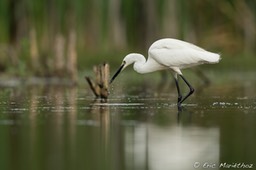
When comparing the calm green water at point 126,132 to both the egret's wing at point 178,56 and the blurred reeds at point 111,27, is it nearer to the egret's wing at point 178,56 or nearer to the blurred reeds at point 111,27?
the egret's wing at point 178,56

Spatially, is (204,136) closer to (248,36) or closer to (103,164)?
(103,164)

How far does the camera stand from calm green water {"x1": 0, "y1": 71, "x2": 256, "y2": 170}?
347 inches

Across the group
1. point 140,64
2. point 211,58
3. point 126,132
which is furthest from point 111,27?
point 126,132

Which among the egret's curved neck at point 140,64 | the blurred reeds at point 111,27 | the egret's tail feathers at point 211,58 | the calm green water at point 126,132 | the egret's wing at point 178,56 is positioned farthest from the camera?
the blurred reeds at point 111,27

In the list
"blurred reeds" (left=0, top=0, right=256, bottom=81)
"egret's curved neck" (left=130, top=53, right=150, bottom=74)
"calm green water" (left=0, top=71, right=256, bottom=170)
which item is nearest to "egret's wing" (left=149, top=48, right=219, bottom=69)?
"egret's curved neck" (left=130, top=53, right=150, bottom=74)

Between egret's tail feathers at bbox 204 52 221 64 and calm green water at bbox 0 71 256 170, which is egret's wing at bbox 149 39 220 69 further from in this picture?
calm green water at bbox 0 71 256 170

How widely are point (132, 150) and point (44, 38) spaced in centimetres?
1774

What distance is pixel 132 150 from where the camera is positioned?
375 inches

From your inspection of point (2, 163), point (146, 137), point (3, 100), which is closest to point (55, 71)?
point (3, 100)

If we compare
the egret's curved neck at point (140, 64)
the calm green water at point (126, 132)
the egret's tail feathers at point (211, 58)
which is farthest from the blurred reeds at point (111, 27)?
the egret's tail feathers at point (211, 58)

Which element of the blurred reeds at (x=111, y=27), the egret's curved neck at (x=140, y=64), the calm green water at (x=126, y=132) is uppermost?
the blurred reeds at (x=111, y=27)

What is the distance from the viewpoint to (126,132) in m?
10.9

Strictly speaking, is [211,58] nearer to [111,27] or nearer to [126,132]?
[126,132]

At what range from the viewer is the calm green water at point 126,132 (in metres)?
8.82
